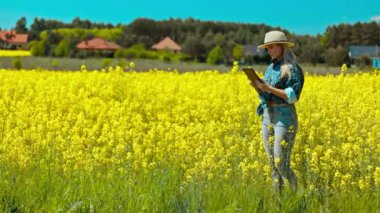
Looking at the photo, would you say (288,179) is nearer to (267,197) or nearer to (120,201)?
(267,197)

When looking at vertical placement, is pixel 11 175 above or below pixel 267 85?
below

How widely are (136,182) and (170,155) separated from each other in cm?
89

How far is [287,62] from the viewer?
216 inches

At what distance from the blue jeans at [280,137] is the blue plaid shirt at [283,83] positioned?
8 cm

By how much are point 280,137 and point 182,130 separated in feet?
5.41

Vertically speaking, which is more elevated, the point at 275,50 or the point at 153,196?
the point at 275,50

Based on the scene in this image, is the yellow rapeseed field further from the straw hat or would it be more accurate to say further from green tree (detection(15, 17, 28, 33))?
green tree (detection(15, 17, 28, 33))

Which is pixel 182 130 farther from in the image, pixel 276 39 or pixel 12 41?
pixel 12 41

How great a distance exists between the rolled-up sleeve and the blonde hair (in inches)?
1.5

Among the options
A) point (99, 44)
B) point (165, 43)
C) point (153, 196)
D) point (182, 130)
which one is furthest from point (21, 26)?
point (153, 196)

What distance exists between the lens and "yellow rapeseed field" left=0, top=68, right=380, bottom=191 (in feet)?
19.5

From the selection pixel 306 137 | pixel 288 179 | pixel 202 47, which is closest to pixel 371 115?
pixel 306 137

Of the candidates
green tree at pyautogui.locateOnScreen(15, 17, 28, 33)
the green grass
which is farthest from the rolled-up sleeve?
green tree at pyautogui.locateOnScreen(15, 17, 28, 33)

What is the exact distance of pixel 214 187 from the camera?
5152 millimetres
